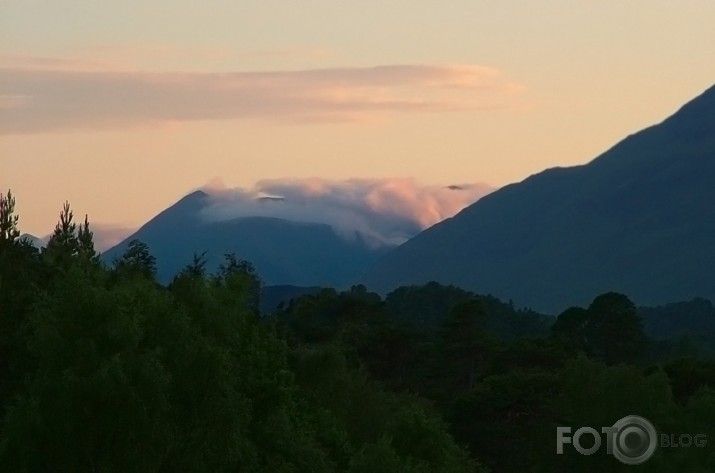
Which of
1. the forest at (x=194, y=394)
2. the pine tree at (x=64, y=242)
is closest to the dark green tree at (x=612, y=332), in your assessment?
the forest at (x=194, y=394)

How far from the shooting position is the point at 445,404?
346 feet

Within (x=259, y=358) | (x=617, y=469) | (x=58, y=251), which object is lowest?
(x=617, y=469)

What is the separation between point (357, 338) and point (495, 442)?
2613 cm

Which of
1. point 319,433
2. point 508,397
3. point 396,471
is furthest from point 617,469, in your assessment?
point 396,471

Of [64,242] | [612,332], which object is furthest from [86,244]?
[612,332]

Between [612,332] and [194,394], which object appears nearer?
[194,394]

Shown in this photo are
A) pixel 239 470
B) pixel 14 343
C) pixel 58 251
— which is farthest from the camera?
pixel 58 251

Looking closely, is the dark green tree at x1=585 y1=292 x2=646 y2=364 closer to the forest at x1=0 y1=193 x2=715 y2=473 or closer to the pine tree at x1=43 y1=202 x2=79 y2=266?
the forest at x1=0 y1=193 x2=715 y2=473

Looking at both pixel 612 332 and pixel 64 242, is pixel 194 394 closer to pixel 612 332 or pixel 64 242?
pixel 64 242

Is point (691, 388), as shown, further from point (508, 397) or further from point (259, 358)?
point (259, 358)

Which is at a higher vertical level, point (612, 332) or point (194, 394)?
point (612, 332)

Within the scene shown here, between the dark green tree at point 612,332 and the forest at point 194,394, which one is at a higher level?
the dark green tree at point 612,332

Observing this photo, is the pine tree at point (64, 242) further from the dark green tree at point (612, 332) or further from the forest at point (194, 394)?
the dark green tree at point (612, 332)

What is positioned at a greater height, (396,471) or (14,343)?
(14,343)
